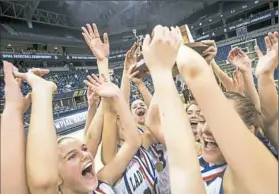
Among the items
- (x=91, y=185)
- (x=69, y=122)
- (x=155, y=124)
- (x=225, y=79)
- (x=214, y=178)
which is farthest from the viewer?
(x=69, y=122)

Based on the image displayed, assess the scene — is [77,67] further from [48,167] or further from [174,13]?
[48,167]

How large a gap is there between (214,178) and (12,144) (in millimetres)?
658

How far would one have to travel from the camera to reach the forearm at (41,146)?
0.73 m

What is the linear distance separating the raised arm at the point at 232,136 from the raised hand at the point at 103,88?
739 millimetres

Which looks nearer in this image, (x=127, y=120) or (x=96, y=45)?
(x=127, y=120)

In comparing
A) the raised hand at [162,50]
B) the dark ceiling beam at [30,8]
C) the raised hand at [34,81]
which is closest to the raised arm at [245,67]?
the raised hand at [162,50]

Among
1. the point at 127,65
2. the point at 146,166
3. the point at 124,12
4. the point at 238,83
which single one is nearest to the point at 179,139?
the point at 146,166

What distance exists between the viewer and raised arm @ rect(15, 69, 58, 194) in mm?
729

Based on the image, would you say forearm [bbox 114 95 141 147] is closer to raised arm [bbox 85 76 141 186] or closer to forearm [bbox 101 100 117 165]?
raised arm [bbox 85 76 141 186]

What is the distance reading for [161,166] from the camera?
6.26 ft

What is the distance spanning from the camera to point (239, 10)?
17016mm

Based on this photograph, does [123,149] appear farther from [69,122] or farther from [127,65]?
[69,122]

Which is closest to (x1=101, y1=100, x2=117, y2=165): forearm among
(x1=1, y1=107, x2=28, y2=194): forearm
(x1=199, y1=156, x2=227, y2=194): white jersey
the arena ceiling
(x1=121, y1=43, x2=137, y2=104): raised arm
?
(x1=121, y1=43, x2=137, y2=104): raised arm

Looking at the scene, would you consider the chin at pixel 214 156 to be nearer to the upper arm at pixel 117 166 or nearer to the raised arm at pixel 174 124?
the raised arm at pixel 174 124
